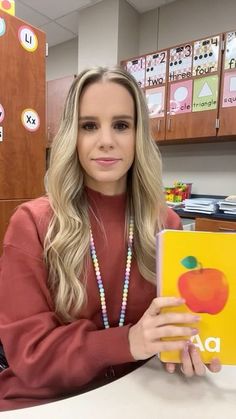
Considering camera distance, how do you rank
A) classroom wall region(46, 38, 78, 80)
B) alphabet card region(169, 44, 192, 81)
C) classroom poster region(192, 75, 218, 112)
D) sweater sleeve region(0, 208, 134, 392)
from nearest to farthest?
sweater sleeve region(0, 208, 134, 392) → classroom poster region(192, 75, 218, 112) → alphabet card region(169, 44, 192, 81) → classroom wall region(46, 38, 78, 80)

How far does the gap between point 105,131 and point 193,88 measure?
1930 mm

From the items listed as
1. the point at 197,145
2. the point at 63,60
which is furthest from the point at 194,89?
the point at 63,60

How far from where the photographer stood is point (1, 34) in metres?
1.64

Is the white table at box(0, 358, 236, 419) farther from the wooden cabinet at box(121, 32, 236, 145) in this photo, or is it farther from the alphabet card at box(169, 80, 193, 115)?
the alphabet card at box(169, 80, 193, 115)

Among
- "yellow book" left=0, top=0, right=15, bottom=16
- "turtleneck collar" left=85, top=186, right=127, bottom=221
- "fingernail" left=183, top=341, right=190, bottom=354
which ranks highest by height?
"yellow book" left=0, top=0, right=15, bottom=16

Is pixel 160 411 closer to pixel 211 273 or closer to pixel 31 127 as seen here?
pixel 211 273

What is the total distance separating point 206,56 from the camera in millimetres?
2369

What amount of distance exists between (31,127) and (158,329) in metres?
1.59

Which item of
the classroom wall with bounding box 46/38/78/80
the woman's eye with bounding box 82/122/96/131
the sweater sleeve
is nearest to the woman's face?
the woman's eye with bounding box 82/122/96/131

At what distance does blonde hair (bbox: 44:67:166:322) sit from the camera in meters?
0.73

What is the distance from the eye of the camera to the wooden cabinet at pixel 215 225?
2.14 meters

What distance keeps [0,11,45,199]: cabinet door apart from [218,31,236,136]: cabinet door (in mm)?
1281

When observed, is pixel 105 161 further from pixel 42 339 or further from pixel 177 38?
pixel 177 38

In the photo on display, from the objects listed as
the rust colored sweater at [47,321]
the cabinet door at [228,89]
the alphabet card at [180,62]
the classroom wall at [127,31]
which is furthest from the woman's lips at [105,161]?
the classroom wall at [127,31]
